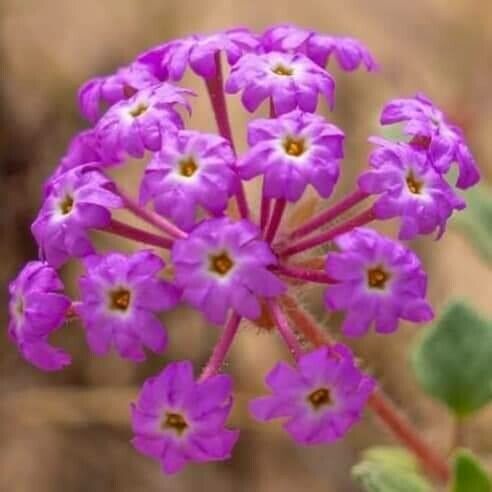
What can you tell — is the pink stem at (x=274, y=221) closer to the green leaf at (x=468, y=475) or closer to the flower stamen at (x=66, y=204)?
the flower stamen at (x=66, y=204)

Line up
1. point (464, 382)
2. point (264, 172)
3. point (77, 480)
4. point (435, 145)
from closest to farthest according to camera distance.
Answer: point (264, 172), point (435, 145), point (464, 382), point (77, 480)

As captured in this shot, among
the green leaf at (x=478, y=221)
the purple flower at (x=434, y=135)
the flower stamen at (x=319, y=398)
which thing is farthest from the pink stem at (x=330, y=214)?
the green leaf at (x=478, y=221)

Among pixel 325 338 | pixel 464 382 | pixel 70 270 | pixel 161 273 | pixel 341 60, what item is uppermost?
pixel 341 60

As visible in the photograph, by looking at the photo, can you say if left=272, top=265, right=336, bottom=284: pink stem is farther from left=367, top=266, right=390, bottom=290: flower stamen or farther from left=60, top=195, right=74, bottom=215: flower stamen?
left=60, top=195, right=74, bottom=215: flower stamen

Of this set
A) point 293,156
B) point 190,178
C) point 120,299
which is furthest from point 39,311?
point 293,156

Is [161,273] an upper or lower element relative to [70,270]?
upper

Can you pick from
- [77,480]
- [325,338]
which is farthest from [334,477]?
[325,338]

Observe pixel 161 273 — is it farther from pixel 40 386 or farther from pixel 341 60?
pixel 40 386
